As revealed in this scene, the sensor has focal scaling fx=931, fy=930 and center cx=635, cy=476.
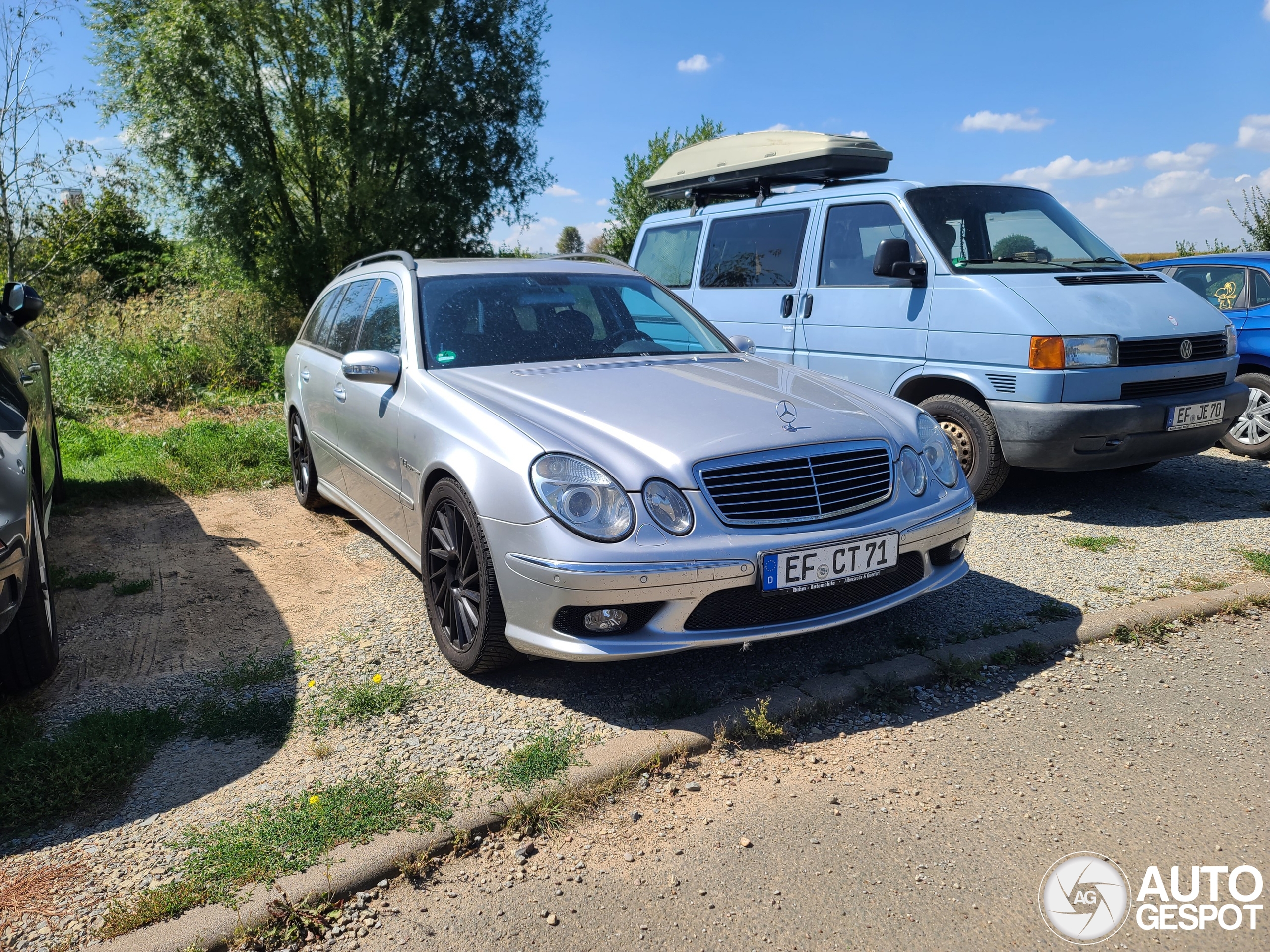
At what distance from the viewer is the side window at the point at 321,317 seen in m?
5.82

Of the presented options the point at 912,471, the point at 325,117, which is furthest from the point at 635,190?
the point at 912,471

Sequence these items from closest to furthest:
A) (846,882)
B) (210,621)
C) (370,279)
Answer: (846,882) → (210,621) → (370,279)

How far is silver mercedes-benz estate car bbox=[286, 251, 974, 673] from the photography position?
3.18 m

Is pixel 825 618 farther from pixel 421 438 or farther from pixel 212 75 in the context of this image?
pixel 212 75

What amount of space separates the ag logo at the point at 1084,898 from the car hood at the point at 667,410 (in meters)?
1.59

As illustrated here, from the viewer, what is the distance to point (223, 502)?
672 cm

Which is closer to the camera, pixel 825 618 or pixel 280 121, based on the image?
pixel 825 618

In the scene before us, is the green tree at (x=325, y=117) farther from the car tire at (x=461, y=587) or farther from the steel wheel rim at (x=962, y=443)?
the car tire at (x=461, y=587)

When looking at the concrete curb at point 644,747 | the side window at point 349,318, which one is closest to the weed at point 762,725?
the concrete curb at point 644,747

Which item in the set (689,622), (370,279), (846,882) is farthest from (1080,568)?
(370,279)

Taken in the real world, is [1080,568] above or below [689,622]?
below

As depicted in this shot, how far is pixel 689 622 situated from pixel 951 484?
141 centimetres

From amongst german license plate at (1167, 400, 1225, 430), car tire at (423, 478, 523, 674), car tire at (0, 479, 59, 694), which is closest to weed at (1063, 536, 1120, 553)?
german license plate at (1167, 400, 1225, 430)

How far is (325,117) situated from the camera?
20.5 meters
